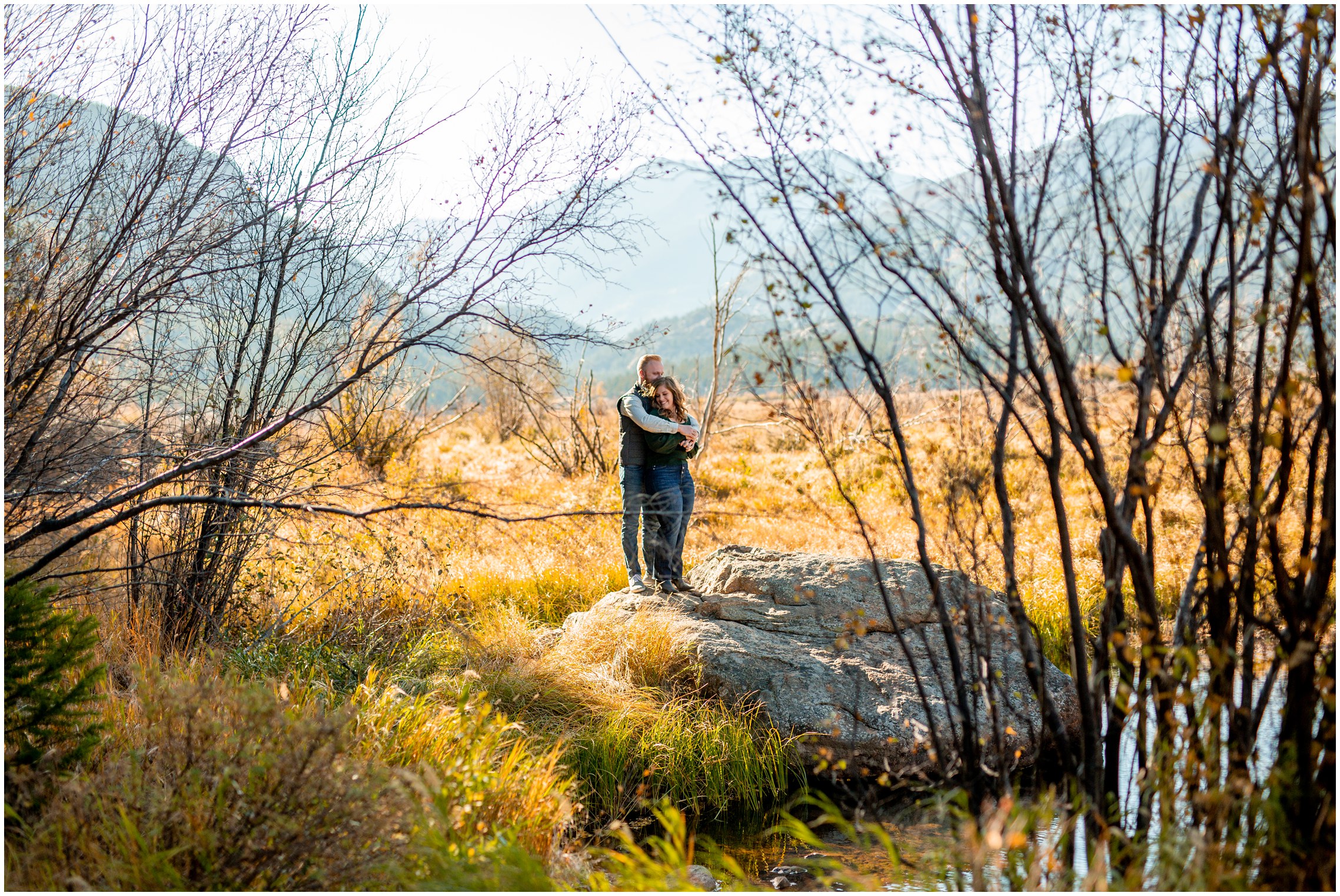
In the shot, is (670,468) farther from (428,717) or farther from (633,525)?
(428,717)

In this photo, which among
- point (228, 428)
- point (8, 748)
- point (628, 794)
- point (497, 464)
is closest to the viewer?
point (8, 748)

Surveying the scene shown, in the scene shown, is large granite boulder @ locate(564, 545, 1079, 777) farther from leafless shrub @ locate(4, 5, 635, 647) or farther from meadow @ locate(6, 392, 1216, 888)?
leafless shrub @ locate(4, 5, 635, 647)

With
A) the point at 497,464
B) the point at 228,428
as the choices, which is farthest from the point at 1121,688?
the point at 497,464

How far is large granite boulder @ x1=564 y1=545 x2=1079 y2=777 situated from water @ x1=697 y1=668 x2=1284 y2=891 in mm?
289

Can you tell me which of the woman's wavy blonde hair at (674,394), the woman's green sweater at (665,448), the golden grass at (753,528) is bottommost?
the golden grass at (753,528)

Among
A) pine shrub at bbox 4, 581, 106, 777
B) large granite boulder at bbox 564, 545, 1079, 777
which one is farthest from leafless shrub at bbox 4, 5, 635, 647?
large granite boulder at bbox 564, 545, 1079, 777

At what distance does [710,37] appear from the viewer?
114 inches

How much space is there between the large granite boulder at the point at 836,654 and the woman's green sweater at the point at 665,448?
3.04 feet

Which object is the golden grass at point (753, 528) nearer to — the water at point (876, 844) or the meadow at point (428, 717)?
the meadow at point (428, 717)

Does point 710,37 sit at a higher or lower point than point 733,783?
higher

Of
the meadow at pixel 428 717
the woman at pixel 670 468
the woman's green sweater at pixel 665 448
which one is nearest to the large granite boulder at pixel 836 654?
the meadow at pixel 428 717

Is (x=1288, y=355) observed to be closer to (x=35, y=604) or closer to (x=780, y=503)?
(x=35, y=604)

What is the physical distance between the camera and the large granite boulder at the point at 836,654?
5.07m

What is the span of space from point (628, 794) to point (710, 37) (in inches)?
143
